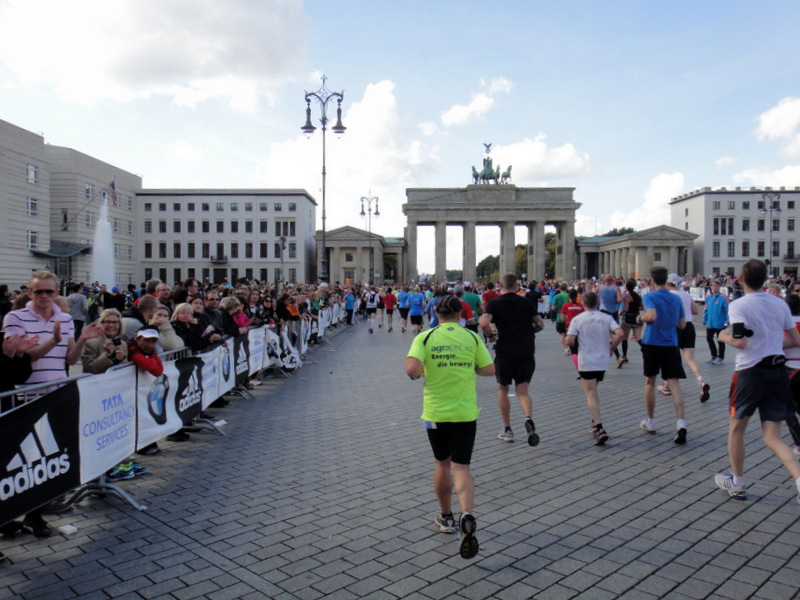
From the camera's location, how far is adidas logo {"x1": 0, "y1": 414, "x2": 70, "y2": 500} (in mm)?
4613

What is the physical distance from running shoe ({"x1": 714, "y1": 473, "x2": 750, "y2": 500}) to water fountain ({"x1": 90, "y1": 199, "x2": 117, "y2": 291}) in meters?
71.0

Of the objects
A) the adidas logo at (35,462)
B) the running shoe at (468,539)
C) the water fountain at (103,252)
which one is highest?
the water fountain at (103,252)

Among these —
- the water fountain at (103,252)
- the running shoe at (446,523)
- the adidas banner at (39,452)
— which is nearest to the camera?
the adidas banner at (39,452)

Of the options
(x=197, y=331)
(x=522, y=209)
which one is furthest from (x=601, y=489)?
(x=522, y=209)

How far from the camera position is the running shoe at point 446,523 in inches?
199

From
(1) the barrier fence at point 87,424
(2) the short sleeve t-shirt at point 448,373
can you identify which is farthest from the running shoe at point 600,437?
(1) the barrier fence at point 87,424

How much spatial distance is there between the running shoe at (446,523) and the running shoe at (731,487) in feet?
8.55

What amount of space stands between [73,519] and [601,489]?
15.6ft

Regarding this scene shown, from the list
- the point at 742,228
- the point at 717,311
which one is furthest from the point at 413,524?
the point at 742,228

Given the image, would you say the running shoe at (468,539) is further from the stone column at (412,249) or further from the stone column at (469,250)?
the stone column at (469,250)

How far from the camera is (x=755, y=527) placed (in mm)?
5055

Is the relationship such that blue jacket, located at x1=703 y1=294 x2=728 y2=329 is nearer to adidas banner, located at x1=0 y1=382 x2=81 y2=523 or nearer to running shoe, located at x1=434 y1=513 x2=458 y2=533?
running shoe, located at x1=434 y1=513 x2=458 y2=533

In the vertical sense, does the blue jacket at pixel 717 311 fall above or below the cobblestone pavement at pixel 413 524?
above

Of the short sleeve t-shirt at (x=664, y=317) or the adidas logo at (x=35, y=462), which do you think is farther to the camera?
the short sleeve t-shirt at (x=664, y=317)
